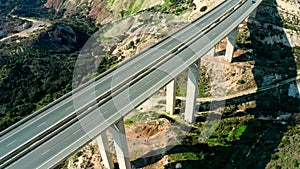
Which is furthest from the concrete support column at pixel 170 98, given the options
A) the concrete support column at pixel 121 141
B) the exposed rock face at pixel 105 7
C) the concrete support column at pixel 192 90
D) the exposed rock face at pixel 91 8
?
the exposed rock face at pixel 91 8

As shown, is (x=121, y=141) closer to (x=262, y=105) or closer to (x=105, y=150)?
(x=105, y=150)

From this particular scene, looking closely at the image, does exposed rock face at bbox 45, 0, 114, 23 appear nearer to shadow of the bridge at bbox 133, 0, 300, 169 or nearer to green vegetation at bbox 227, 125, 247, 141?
shadow of the bridge at bbox 133, 0, 300, 169

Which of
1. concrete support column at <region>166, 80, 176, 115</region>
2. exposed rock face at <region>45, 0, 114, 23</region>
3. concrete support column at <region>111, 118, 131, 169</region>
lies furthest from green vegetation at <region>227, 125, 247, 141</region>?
exposed rock face at <region>45, 0, 114, 23</region>

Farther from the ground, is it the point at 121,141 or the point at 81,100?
the point at 81,100

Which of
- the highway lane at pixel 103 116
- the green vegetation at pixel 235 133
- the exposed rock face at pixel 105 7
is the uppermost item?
the exposed rock face at pixel 105 7

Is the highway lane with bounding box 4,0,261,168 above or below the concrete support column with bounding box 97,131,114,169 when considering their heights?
above

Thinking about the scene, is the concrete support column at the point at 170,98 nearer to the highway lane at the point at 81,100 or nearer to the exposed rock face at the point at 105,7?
the highway lane at the point at 81,100

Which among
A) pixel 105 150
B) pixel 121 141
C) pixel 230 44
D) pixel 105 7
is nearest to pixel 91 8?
pixel 105 7
